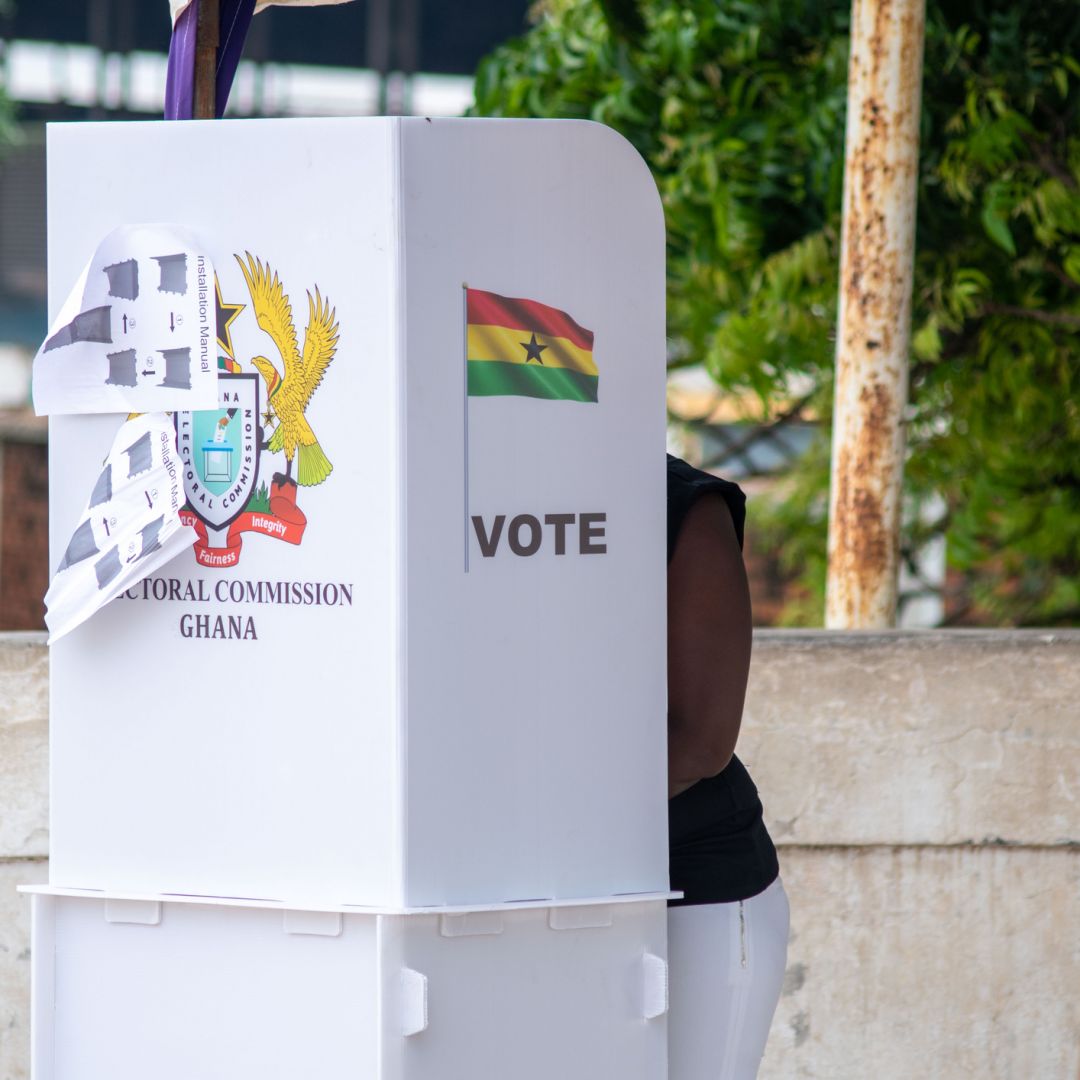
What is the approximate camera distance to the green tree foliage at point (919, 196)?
5801 millimetres

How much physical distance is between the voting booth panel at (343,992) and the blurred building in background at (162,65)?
21310 mm

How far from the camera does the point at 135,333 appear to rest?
2.44 m

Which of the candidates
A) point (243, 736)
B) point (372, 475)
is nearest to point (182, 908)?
point (243, 736)

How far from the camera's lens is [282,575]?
2338 millimetres

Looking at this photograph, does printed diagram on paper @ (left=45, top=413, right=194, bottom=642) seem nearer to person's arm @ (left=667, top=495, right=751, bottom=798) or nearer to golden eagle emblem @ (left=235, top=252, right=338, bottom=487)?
golden eagle emblem @ (left=235, top=252, right=338, bottom=487)

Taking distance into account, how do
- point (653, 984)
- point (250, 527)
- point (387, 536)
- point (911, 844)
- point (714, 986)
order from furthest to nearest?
point (911, 844) < point (714, 986) < point (653, 984) < point (250, 527) < point (387, 536)

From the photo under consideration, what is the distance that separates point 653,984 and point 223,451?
1054 millimetres

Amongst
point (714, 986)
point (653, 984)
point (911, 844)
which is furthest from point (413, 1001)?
point (911, 844)

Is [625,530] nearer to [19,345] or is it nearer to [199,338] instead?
[199,338]

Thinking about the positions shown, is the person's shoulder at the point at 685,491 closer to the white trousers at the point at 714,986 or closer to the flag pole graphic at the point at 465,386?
the flag pole graphic at the point at 465,386

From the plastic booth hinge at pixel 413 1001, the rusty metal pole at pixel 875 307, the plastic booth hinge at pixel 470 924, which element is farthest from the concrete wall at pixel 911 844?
the plastic booth hinge at pixel 413 1001

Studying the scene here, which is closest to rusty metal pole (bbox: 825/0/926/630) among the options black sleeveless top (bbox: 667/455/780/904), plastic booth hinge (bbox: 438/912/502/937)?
black sleeveless top (bbox: 667/455/780/904)

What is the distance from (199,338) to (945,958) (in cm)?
286

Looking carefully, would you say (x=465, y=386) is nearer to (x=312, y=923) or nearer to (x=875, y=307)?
(x=312, y=923)
